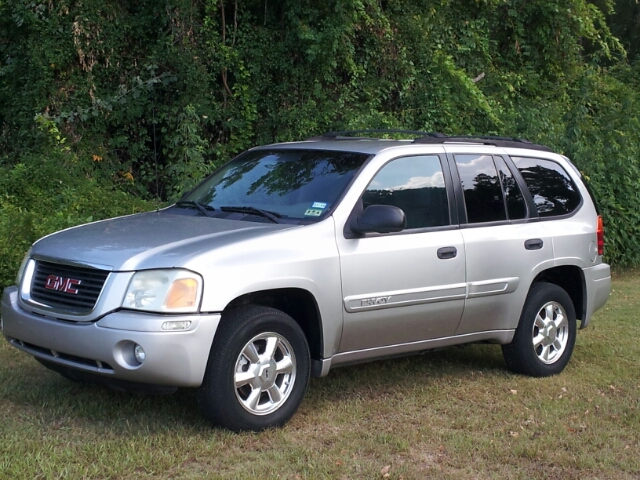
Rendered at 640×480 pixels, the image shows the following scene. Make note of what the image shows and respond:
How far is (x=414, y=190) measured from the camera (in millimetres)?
6039

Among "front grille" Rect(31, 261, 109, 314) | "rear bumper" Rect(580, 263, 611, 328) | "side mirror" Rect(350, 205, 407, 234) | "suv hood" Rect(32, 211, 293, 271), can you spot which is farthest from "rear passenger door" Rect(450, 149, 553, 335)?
"front grille" Rect(31, 261, 109, 314)

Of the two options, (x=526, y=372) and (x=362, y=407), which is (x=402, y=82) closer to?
(x=526, y=372)

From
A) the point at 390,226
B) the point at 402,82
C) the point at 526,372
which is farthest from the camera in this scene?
the point at 402,82

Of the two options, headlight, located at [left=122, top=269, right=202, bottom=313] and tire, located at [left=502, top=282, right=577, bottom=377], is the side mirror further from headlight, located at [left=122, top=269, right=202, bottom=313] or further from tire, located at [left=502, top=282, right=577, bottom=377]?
tire, located at [left=502, top=282, right=577, bottom=377]

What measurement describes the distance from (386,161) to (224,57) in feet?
25.4

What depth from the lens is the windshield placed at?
5.66 metres

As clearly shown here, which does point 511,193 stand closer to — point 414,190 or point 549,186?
point 549,186

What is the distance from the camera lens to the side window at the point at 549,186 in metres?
6.90

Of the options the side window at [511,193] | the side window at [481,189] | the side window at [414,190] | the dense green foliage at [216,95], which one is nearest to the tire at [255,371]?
the side window at [414,190]

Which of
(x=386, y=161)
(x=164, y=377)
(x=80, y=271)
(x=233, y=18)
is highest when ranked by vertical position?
(x=233, y=18)

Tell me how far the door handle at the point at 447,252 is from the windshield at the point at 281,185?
0.80 m

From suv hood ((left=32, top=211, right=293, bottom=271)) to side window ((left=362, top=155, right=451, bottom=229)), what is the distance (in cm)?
81

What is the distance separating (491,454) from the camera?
4910 millimetres

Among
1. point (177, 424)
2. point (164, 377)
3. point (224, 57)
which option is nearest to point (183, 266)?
point (164, 377)
